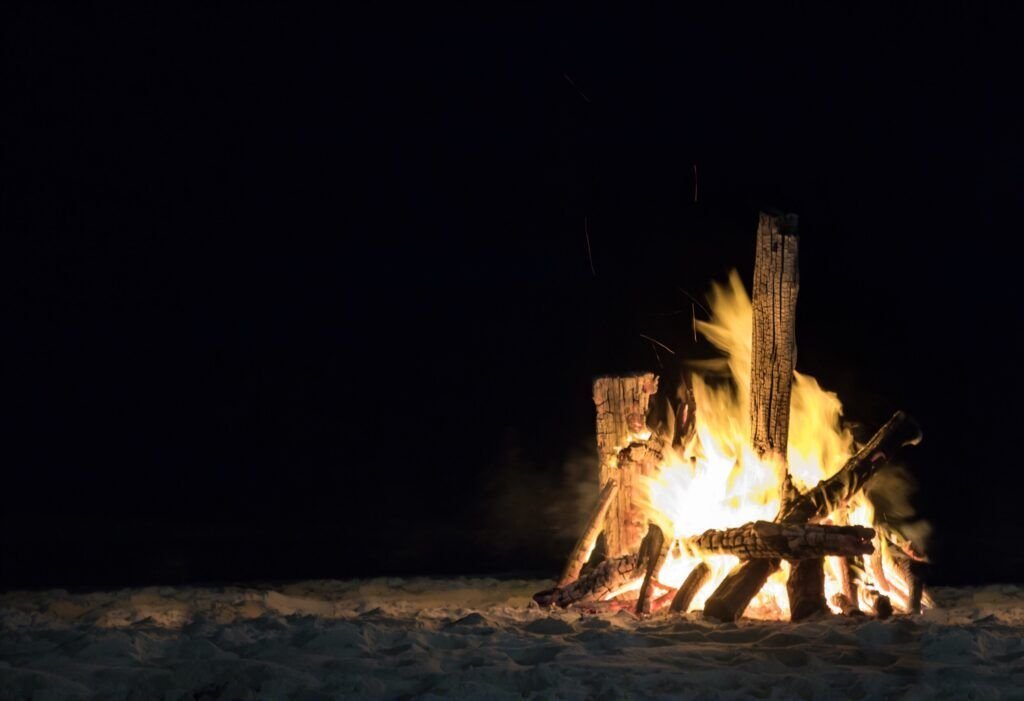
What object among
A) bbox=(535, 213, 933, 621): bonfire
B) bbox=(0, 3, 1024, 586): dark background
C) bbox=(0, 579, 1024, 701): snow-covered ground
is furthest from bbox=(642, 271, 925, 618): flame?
bbox=(0, 3, 1024, 586): dark background

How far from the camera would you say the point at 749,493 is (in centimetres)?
669

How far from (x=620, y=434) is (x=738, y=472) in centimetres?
71

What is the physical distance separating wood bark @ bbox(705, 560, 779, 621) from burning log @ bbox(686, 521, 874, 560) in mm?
66

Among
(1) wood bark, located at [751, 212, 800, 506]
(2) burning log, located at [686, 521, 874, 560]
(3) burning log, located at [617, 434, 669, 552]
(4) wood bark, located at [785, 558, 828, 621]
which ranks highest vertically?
(1) wood bark, located at [751, 212, 800, 506]

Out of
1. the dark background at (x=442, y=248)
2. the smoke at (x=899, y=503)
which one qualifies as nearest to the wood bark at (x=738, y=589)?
the smoke at (x=899, y=503)

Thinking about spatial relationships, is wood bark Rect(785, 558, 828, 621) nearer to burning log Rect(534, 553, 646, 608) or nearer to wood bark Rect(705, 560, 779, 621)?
wood bark Rect(705, 560, 779, 621)

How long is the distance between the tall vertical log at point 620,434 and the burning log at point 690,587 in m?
0.68

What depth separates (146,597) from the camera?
7.49m

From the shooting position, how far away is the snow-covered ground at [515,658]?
4.26 metres

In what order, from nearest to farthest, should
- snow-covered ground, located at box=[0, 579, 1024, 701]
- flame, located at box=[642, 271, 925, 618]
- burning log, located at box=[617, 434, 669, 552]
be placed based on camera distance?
snow-covered ground, located at box=[0, 579, 1024, 701] → flame, located at box=[642, 271, 925, 618] → burning log, located at box=[617, 434, 669, 552]

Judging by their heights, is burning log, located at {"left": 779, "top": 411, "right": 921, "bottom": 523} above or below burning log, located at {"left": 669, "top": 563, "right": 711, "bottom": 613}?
above

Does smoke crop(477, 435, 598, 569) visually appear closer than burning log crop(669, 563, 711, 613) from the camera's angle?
No

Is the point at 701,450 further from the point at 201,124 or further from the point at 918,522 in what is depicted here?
the point at 201,124

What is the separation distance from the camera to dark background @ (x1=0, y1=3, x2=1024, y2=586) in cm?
1119
